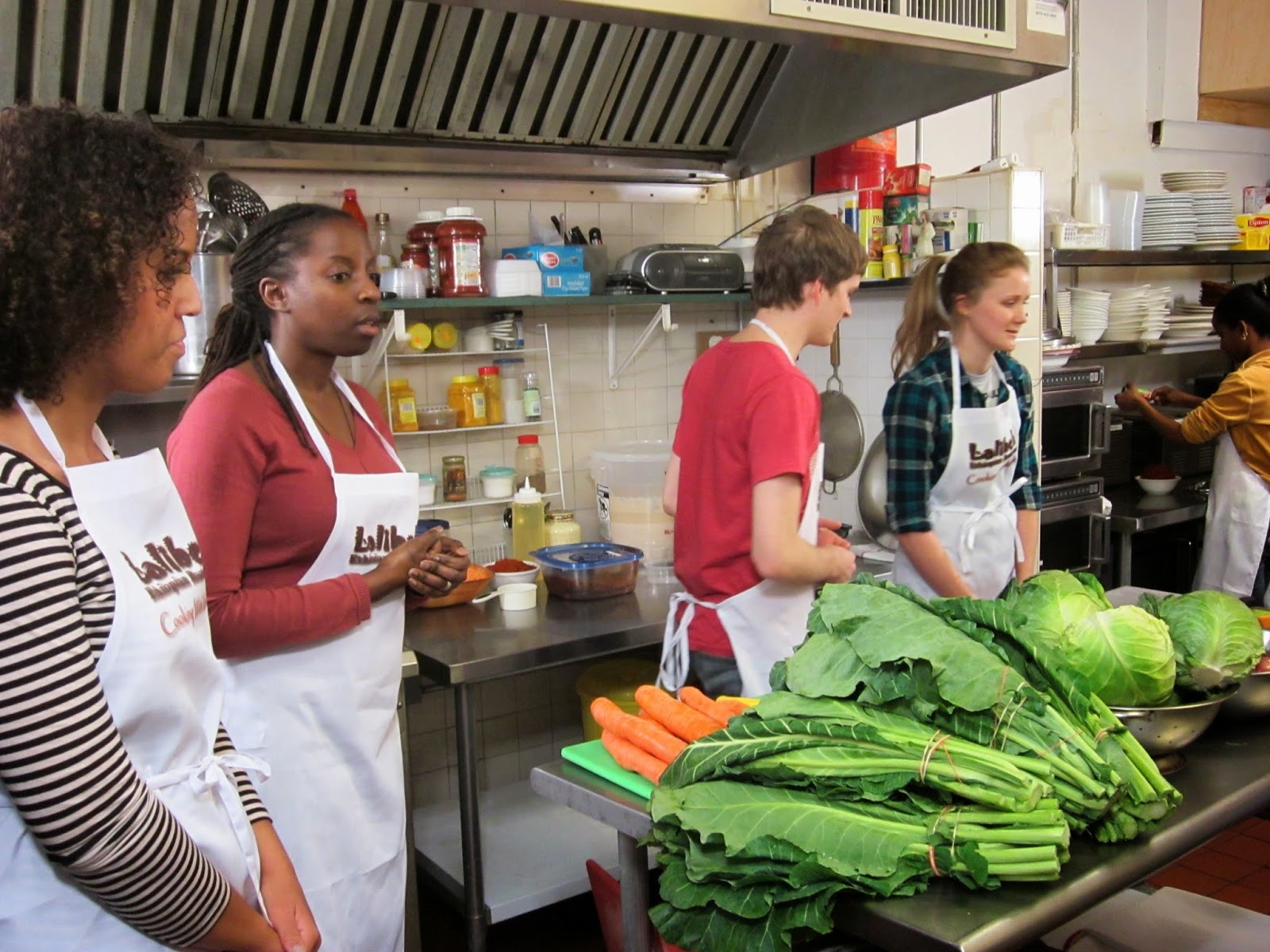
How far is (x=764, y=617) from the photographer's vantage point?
226 centimetres

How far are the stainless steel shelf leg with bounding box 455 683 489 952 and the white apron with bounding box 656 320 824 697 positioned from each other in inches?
23.3

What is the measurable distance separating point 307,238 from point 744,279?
6.60 feet

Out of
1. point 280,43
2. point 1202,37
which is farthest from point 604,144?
point 1202,37

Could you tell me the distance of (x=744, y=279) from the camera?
366 centimetres

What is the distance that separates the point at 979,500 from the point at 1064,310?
1.75 metres

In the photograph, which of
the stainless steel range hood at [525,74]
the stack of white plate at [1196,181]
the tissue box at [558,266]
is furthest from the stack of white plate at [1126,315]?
the tissue box at [558,266]

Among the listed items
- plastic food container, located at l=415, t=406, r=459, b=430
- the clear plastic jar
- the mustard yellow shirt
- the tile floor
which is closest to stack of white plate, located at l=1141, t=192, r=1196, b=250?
the mustard yellow shirt

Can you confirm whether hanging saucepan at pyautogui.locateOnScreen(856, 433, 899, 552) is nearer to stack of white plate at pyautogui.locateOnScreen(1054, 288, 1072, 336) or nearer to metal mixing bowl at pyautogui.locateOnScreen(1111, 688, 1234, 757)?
stack of white plate at pyautogui.locateOnScreen(1054, 288, 1072, 336)

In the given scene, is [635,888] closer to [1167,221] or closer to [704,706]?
[704,706]

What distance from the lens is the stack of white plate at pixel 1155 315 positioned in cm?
456

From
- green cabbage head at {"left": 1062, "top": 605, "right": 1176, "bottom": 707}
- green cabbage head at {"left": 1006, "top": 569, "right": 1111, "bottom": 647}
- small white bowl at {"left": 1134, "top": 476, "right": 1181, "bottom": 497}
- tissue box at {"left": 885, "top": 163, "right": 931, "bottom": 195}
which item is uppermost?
tissue box at {"left": 885, "top": 163, "right": 931, "bottom": 195}

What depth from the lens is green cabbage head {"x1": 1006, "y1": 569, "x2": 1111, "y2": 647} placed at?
1.45 metres

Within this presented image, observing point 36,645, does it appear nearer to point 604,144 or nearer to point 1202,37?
point 604,144

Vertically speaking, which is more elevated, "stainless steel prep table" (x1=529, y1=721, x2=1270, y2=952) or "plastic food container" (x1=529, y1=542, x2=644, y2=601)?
"stainless steel prep table" (x1=529, y1=721, x2=1270, y2=952)
